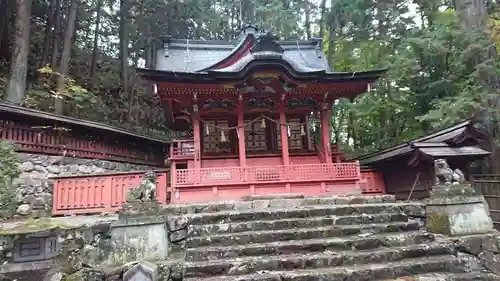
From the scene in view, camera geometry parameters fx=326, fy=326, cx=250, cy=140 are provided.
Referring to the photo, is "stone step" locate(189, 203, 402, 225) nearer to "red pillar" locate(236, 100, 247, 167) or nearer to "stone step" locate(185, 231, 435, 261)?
"stone step" locate(185, 231, 435, 261)

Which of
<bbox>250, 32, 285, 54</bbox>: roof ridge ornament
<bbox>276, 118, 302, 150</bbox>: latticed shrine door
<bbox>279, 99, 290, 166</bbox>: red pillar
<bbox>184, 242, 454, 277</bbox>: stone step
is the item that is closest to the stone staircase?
<bbox>184, 242, 454, 277</bbox>: stone step

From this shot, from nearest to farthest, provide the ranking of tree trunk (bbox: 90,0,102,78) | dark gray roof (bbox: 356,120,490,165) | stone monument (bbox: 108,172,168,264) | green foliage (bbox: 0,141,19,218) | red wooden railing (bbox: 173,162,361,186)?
stone monument (bbox: 108,172,168,264) → green foliage (bbox: 0,141,19,218) → dark gray roof (bbox: 356,120,490,165) → red wooden railing (bbox: 173,162,361,186) → tree trunk (bbox: 90,0,102,78)

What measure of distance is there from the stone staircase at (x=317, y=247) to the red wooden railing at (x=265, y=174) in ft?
6.39

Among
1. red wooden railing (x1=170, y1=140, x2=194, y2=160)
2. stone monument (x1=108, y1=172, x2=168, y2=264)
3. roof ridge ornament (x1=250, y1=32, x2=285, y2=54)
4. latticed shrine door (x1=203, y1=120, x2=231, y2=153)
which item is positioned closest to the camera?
stone monument (x1=108, y1=172, x2=168, y2=264)

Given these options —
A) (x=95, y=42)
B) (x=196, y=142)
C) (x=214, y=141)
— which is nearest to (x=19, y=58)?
(x=196, y=142)

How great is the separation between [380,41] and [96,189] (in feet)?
44.2

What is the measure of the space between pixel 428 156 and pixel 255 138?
229 inches

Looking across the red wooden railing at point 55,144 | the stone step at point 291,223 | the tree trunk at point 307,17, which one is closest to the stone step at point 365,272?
the stone step at point 291,223

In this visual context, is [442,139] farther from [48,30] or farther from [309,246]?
[48,30]

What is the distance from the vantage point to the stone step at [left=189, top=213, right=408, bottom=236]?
19.9ft

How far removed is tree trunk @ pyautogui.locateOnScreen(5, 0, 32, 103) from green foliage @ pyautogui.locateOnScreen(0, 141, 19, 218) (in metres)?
3.98

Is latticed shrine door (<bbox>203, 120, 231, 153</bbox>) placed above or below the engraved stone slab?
above

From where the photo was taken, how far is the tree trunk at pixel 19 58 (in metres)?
10.9

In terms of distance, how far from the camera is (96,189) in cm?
764
